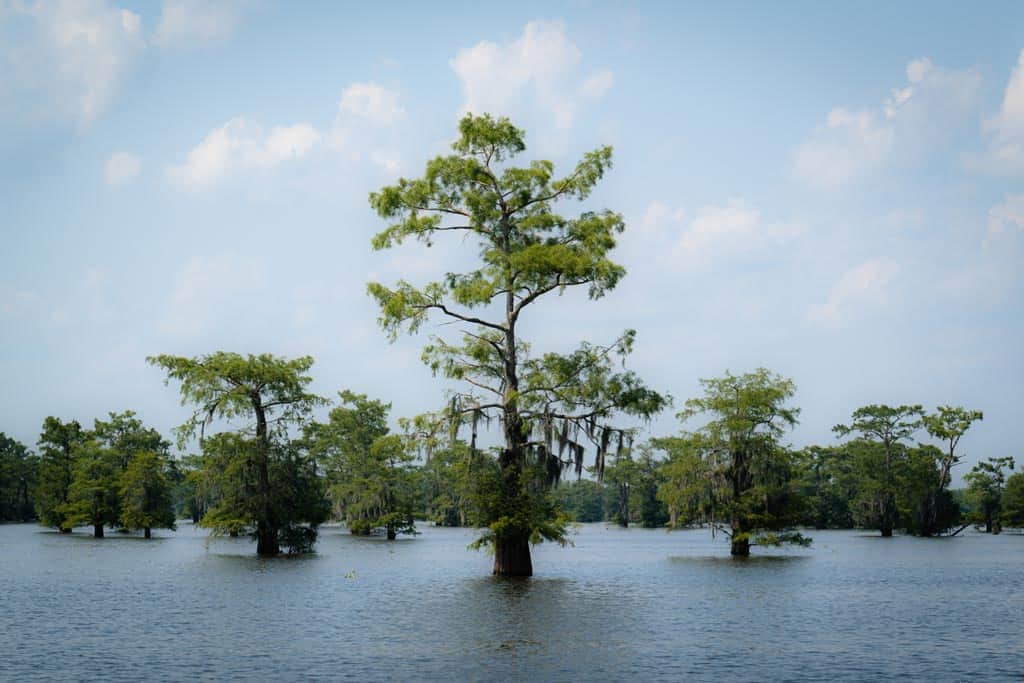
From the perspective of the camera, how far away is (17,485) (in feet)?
519

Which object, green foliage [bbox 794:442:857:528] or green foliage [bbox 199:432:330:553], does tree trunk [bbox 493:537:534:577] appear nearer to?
green foliage [bbox 199:432:330:553]

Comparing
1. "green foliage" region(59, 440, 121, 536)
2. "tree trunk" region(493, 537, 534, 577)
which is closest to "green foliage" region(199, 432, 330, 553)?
"tree trunk" region(493, 537, 534, 577)

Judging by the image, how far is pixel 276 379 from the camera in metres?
58.1

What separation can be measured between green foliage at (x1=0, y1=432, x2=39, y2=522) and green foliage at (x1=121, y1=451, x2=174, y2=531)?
63.0m

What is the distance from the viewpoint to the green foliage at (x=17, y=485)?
5960 inches

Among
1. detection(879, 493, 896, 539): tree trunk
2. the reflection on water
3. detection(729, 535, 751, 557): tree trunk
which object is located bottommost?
the reflection on water

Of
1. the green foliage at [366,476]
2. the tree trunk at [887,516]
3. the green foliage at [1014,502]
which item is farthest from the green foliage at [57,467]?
the green foliage at [1014,502]

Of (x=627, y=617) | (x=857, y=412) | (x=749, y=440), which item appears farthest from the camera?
(x=857, y=412)

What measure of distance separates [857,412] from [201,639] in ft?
346

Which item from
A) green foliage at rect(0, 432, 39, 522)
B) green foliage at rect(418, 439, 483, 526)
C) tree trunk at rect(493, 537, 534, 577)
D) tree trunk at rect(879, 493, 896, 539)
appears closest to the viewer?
green foliage at rect(418, 439, 483, 526)

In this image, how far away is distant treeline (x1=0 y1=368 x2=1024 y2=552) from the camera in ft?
186

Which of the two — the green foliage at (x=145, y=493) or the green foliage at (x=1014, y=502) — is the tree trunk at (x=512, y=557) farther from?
the green foliage at (x=1014, y=502)

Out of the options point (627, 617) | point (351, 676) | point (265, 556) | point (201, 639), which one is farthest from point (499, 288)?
point (265, 556)

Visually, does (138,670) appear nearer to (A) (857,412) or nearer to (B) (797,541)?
(B) (797,541)
